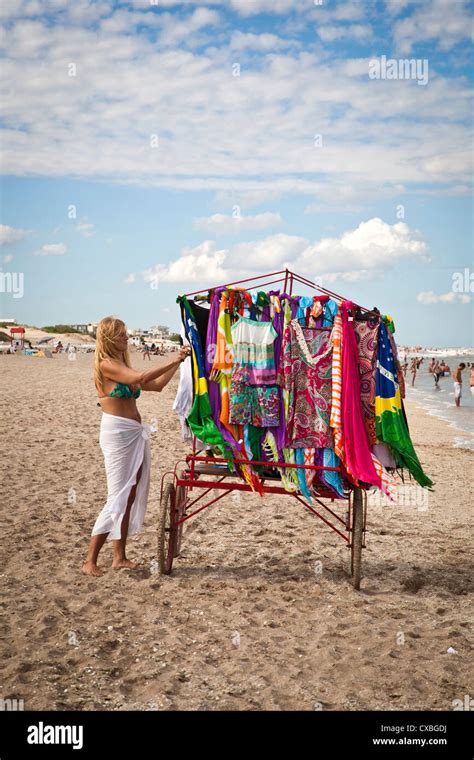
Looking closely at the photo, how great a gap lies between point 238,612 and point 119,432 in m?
1.74

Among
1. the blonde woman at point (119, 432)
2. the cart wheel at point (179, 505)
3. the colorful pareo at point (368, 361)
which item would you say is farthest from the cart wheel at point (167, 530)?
the colorful pareo at point (368, 361)

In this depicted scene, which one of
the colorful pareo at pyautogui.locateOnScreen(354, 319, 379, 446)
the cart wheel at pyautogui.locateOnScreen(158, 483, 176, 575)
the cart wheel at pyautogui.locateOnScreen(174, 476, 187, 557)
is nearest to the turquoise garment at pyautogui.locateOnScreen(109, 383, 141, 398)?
the cart wheel at pyautogui.locateOnScreen(158, 483, 176, 575)

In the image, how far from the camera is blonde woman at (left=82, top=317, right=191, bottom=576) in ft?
16.8

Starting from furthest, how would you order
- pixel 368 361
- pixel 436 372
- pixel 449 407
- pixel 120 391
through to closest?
pixel 436 372, pixel 449 407, pixel 120 391, pixel 368 361

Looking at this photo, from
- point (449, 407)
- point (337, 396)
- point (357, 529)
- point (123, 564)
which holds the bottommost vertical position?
point (123, 564)

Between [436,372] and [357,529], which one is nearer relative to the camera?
[357,529]

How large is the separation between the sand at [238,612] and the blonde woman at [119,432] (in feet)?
1.67

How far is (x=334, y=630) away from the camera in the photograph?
4547mm

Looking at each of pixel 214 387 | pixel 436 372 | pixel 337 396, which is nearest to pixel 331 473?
pixel 337 396

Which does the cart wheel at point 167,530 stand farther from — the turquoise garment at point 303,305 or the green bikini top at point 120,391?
the turquoise garment at point 303,305

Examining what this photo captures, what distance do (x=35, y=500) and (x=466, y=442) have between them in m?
12.1

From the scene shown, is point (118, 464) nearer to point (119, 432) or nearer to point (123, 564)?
point (119, 432)

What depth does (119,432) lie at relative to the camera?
17.2ft

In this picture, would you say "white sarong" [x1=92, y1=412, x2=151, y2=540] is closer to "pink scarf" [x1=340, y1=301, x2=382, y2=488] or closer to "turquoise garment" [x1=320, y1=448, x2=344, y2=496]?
"turquoise garment" [x1=320, y1=448, x2=344, y2=496]
